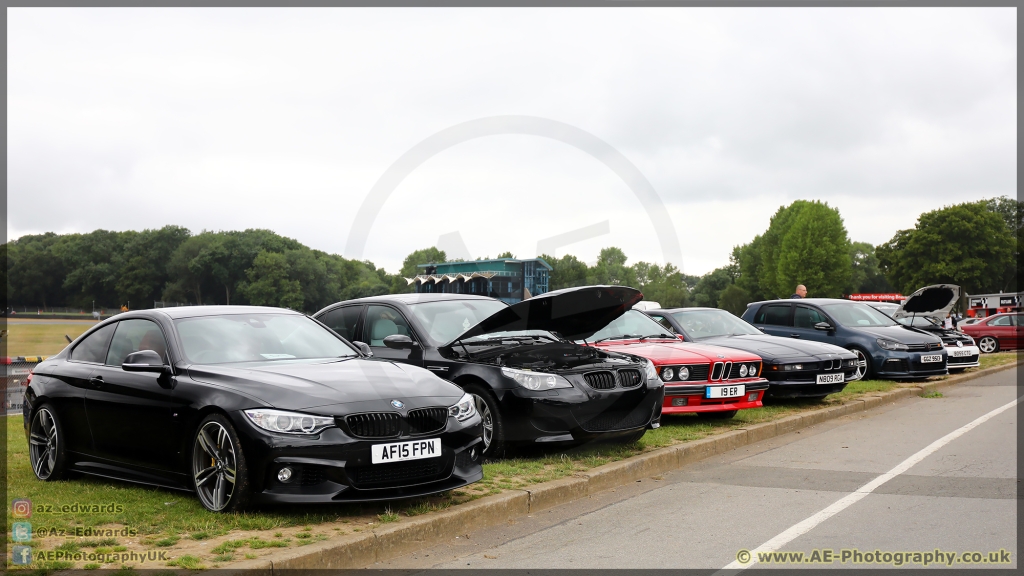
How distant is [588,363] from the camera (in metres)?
7.09

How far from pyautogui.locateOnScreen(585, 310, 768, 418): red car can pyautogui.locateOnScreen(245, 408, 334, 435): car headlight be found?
5.22 m

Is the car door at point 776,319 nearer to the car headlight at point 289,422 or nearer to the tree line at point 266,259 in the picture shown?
the car headlight at point 289,422

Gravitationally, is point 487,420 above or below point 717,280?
below

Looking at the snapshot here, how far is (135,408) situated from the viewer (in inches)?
215

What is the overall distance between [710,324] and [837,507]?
661 cm

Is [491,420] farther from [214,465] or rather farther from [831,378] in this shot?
[831,378]

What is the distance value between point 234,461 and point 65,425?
7.32 ft

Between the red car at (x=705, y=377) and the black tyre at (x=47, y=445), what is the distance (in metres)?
6.06

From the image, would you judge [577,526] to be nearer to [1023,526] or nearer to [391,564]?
[391,564]

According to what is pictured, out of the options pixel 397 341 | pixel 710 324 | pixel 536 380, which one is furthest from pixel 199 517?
pixel 710 324

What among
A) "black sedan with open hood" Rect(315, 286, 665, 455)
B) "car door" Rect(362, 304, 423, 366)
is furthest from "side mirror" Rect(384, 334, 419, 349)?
"car door" Rect(362, 304, 423, 366)

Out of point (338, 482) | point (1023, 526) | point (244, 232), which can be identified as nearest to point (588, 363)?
point (338, 482)

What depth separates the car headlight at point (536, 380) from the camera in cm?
662

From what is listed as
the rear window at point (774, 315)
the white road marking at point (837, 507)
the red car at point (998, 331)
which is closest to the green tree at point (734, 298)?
the red car at point (998, 331)
